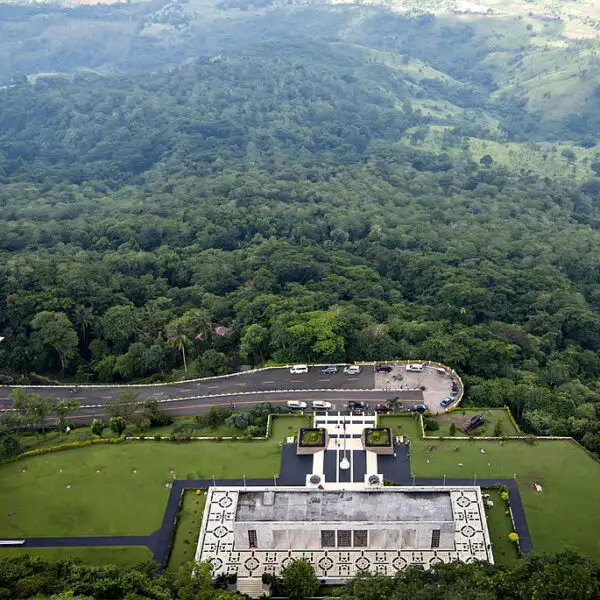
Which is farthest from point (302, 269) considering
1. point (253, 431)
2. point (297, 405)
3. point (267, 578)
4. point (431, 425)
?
point (267, 578)

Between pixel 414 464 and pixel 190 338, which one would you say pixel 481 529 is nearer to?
pixel 414 464

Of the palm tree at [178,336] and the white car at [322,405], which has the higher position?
the white car at [322,405]

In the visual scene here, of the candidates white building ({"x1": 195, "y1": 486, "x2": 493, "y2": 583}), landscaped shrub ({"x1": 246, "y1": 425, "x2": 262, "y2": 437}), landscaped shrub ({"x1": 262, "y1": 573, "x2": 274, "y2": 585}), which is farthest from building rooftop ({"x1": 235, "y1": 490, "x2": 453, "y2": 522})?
landscaped shrub ({"x1": 246, "y1": 425, "x2": 262, "y2": 437})

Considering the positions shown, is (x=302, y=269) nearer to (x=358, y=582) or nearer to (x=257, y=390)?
(x=257, y=390)

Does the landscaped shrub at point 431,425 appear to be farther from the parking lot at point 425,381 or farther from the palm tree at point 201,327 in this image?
the palm tree at point 201,327

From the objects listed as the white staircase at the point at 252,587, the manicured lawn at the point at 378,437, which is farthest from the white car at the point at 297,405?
the white staircase at the point at 252,587

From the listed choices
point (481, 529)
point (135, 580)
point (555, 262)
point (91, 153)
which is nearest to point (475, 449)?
point (481, 529)
